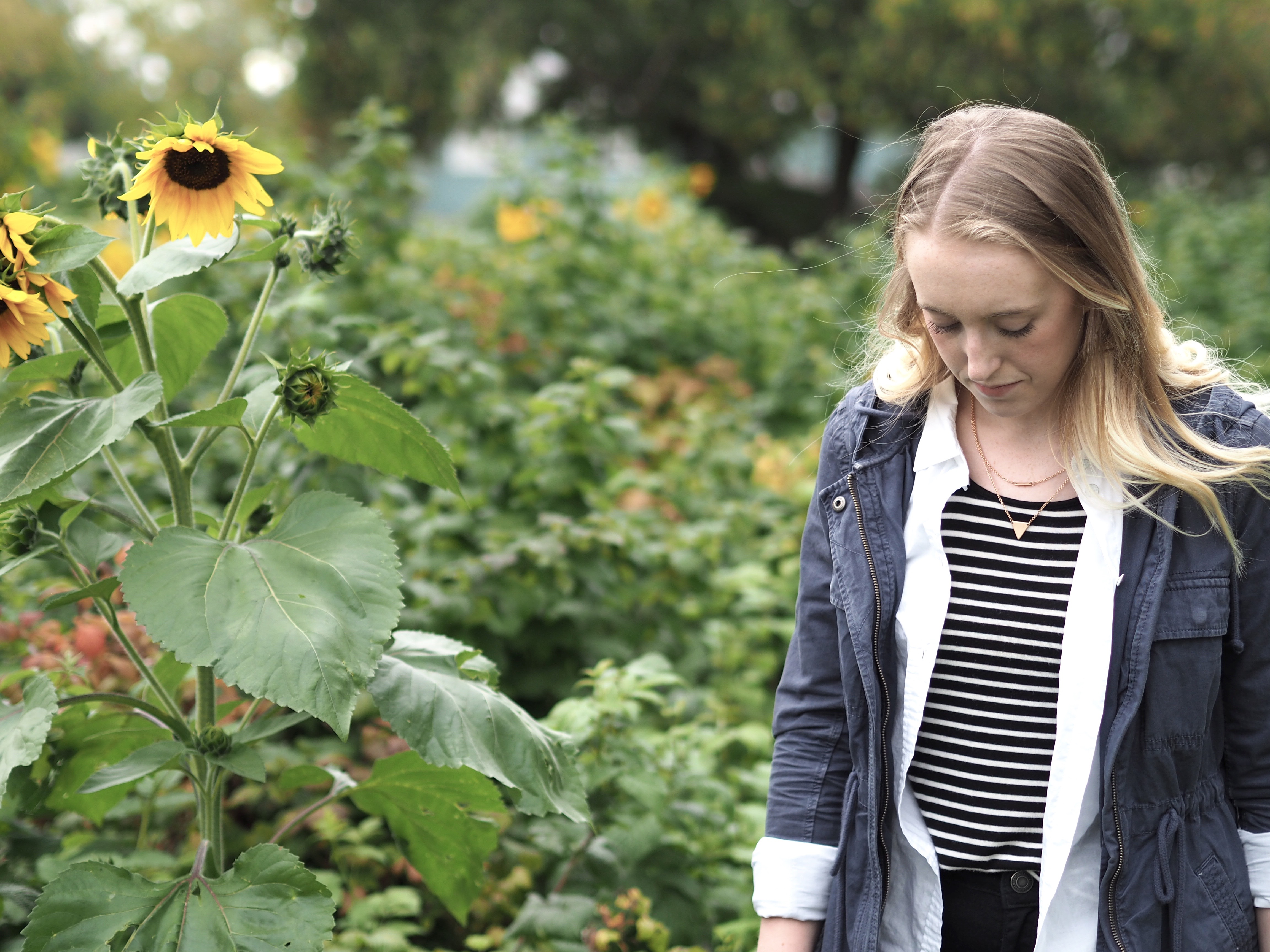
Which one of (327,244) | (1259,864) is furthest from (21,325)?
(1259,864)

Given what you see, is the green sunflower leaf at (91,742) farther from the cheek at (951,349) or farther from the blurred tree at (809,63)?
the blurred tree at (809,63)

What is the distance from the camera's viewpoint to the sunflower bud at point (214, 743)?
1646 millimetres

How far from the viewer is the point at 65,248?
1507mm

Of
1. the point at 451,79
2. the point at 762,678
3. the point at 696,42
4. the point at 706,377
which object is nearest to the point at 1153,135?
the point at 696,42

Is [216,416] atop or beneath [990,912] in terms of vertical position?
atop

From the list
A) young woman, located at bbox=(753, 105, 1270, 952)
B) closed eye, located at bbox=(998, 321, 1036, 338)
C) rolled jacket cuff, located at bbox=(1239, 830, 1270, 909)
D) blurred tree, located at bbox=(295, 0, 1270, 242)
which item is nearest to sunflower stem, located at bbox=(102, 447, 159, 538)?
young woman, located at bbox=(753, 105, 1270, 952)

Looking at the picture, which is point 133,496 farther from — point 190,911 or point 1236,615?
point 1236,615

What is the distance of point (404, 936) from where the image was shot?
2506mm

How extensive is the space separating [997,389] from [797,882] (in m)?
0.78

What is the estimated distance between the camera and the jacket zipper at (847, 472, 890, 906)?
1.58m

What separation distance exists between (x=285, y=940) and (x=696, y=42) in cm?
1881

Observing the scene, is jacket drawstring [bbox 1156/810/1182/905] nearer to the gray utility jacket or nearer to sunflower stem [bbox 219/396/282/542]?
the gray utility jacket

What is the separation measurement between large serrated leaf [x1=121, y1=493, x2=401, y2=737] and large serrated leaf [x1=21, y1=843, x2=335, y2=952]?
31 centimetres

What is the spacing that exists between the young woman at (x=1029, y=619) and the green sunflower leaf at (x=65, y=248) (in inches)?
42.9
